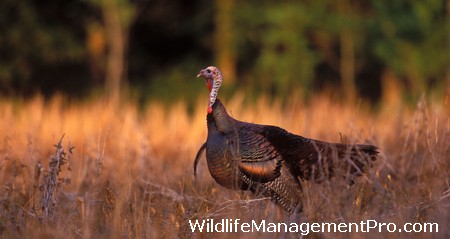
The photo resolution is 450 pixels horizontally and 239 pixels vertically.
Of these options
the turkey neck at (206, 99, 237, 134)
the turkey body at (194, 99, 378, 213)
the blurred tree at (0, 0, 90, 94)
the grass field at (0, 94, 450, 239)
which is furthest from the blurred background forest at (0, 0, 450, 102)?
the turkey neck at (206, 99, 237, 134)

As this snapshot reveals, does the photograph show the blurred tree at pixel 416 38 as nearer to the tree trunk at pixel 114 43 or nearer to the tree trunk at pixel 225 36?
the tree trunk at pixel 225 36

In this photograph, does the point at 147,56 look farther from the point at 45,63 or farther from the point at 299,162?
the point at 299,162

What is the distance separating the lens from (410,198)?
6551mm

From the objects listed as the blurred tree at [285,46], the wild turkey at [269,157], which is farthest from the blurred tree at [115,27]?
the wild turkey at [269,157]

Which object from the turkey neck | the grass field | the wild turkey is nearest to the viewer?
the grass field

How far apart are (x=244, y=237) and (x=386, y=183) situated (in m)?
2.33

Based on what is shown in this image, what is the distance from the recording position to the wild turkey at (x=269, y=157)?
20.6 feet

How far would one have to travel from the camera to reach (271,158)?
6.36 meters

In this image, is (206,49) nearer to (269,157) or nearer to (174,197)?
(174,197)

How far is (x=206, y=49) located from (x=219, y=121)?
2649cm

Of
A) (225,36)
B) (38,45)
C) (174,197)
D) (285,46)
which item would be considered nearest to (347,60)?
(285,46)

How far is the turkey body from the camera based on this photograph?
6285 millimetres

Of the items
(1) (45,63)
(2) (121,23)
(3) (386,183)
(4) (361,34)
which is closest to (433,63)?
(4) (361,34)

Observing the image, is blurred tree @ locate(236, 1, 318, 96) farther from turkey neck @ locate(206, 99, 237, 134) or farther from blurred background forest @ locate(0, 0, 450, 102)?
turkey neck @ locate(206, 99, 237, 134)
